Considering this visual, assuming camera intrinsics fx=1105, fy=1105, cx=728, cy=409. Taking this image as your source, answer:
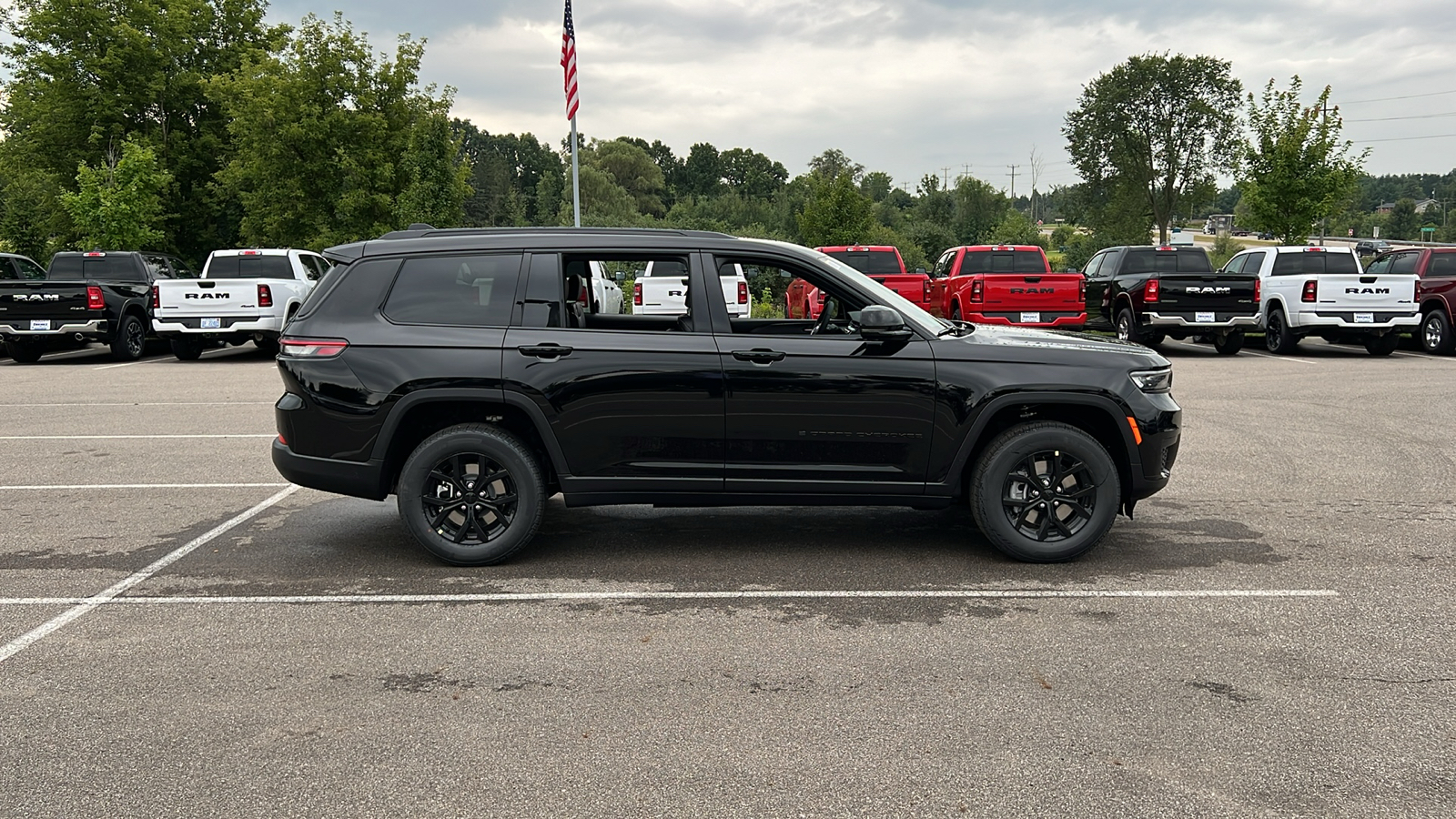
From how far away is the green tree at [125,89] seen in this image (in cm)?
3462

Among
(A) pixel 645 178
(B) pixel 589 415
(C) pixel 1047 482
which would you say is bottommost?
(C) pixel 1047 482

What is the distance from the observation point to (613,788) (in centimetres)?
344

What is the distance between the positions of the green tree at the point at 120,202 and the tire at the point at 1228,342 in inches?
1025

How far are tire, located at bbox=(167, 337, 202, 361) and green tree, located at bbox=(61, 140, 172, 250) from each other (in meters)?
11.6

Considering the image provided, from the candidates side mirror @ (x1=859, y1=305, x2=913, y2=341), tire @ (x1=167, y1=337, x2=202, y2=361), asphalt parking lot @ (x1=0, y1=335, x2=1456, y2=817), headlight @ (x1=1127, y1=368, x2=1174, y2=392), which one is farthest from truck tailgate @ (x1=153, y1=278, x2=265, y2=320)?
headlight @ (x1=1127, y1=368, x2=1174, y2=392)

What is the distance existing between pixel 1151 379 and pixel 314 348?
4571 millimetres

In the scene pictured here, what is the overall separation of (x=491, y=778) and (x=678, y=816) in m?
0.66

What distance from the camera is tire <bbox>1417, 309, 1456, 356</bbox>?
18.7 meters

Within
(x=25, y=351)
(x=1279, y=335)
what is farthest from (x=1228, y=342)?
(x=25, y=351)

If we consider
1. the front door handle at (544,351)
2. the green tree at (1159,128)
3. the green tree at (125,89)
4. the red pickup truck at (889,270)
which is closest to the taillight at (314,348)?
the front door handle at (544,351)

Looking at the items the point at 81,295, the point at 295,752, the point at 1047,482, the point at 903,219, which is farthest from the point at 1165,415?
the point at 903,219

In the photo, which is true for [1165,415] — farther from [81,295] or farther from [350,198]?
[350,198]

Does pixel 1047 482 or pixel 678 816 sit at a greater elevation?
pixel 1047 482

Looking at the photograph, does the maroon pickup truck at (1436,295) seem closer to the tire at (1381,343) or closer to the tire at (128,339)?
the tire at (1381,343)
